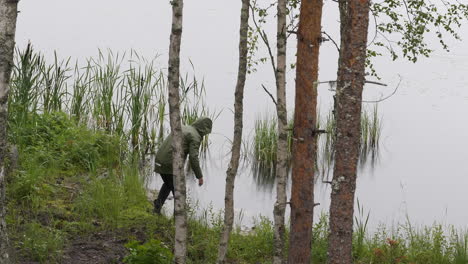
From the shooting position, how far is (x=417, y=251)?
9.41 m

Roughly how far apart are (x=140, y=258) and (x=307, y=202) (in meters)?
1.69

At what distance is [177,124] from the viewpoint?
6.78m

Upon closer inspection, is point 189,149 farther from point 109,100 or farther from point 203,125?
point 109,100

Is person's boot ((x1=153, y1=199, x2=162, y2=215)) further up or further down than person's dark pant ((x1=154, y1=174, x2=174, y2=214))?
further down

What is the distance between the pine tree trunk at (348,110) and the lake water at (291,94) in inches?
280

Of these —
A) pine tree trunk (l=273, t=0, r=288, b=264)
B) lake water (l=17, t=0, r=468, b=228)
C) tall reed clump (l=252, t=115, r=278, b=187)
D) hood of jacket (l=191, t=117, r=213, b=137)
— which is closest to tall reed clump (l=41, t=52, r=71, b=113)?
lake water (l=17, t=0, r=468, b=228)

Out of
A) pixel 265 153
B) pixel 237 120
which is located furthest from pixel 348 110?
pixel 265 153

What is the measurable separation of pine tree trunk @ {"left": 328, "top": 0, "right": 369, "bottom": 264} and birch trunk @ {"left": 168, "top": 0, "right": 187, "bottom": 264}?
5.09ft

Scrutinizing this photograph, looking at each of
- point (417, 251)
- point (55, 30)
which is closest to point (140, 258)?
point (417, 251)

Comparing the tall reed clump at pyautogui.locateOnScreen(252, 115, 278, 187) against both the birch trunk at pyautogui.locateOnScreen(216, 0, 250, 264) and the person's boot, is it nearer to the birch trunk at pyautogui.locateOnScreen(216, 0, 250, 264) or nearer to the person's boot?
the person's boot

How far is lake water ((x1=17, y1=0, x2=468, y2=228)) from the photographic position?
51.8 feet

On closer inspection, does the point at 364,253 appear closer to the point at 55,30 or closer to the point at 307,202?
the point at 307,202

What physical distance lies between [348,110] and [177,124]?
5.52 feet

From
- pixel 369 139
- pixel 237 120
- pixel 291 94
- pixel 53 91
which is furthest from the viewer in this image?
pixel 291 94
